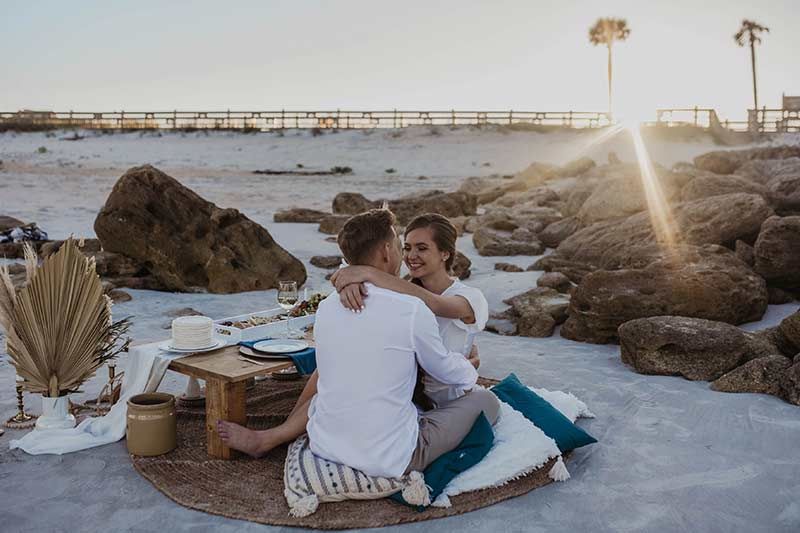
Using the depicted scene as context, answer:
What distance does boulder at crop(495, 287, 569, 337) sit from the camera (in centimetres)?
787

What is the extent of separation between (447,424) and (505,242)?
850 cm

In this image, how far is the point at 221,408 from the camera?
425 centimetres

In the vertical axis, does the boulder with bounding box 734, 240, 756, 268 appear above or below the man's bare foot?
above

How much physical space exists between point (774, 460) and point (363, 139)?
33380 mm

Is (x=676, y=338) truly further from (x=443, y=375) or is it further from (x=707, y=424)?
(x=443, y=375)

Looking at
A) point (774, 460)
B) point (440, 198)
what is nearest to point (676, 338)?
point (774, 460)

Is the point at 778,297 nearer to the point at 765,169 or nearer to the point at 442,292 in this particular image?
the point at 442,292

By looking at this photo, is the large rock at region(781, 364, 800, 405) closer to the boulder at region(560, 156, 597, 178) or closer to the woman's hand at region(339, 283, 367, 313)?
the woman's hand at region(339, 283, 367, 313)

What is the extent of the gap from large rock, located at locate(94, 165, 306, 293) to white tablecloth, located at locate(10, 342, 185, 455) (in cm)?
498

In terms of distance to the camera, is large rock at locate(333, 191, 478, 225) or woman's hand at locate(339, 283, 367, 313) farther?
large rock at locate(333, 191, 478, 225)

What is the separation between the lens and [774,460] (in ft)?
14.3

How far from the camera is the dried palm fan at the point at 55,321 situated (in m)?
4.56

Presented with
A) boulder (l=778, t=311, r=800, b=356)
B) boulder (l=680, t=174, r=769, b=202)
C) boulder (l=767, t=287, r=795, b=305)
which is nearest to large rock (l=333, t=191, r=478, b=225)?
boulder (l=680, t=174, r=769, b=202)

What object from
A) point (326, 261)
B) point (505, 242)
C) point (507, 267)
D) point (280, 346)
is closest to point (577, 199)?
point (505, 242)
